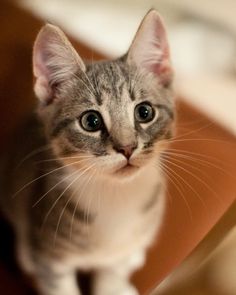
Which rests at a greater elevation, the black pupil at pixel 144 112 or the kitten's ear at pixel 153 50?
the kitten's ear at pixel 153 50

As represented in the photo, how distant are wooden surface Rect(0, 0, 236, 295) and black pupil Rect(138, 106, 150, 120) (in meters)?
0.16

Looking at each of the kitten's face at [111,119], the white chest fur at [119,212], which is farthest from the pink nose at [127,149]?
the white chest fur at [119,212]

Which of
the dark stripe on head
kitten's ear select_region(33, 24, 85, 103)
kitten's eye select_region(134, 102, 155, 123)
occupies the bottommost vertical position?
the dark stripe on head

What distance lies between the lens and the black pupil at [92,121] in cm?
78

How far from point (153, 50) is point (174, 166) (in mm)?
284

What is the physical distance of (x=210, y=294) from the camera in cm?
49

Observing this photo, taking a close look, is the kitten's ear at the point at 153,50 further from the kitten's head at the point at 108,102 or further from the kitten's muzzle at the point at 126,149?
the kitten's muzzle at the point at 126,149

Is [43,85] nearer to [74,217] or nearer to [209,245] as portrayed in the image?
[74,217]

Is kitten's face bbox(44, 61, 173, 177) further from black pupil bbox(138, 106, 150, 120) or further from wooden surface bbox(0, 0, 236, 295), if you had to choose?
wooden surface bbox(0, 0, 236, 295)

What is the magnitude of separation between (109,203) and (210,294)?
43 cm

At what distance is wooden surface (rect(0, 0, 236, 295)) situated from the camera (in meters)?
1.00

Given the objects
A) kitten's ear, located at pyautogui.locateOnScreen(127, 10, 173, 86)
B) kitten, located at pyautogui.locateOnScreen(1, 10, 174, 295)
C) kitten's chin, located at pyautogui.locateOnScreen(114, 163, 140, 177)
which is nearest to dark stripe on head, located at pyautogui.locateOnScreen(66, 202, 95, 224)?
kitten, located at pyautogui.locateOnScreen(1, 10, 174, 295)

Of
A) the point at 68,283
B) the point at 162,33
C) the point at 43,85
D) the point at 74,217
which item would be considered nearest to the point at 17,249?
the point at 68,283

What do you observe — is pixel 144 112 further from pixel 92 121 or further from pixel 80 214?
pixel 80 214
